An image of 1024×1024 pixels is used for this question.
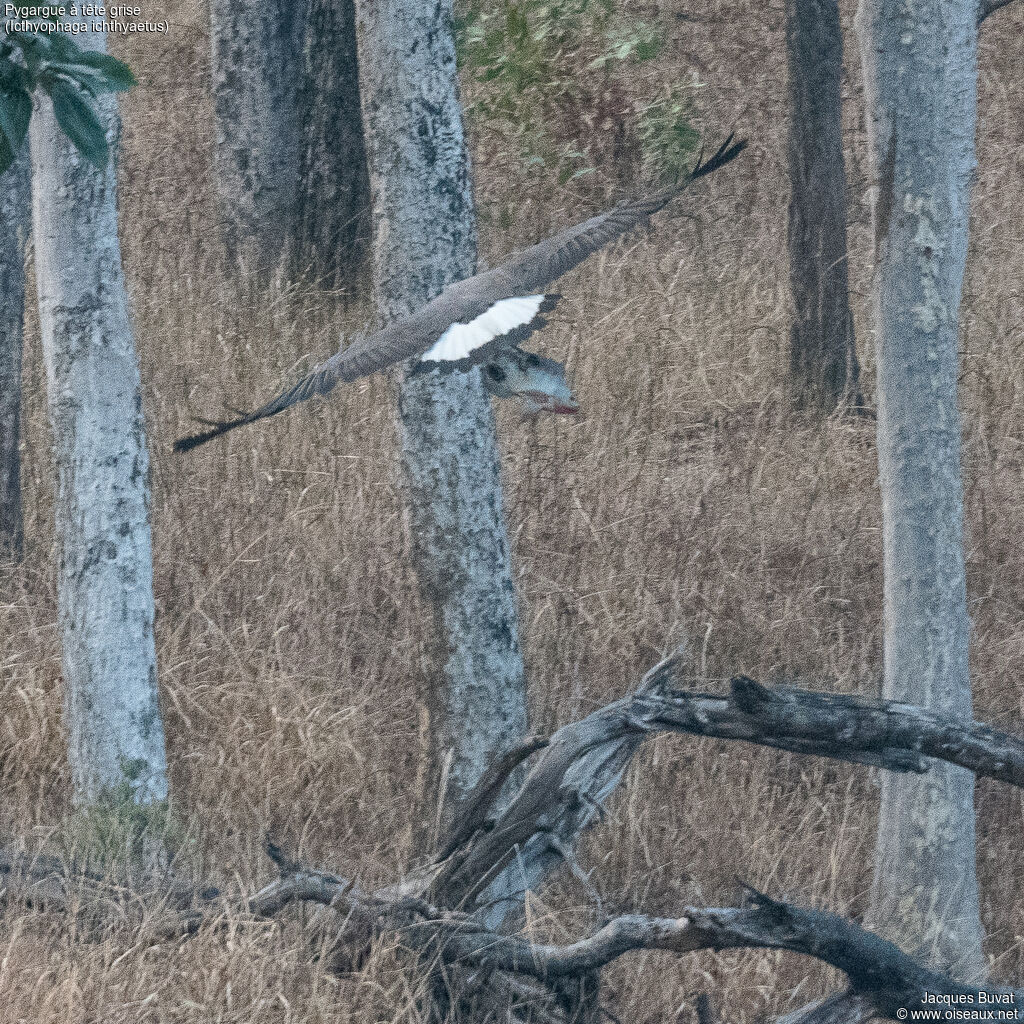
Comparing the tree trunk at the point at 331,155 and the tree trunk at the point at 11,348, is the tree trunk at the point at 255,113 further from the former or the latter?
the tree trunk at the point at 11,348

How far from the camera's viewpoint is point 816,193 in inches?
261

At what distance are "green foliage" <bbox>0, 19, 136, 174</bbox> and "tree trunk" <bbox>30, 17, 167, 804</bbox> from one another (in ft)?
4.66

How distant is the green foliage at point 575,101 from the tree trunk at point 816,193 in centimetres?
122

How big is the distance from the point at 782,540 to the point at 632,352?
1.33 metres

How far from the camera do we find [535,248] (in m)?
3.72

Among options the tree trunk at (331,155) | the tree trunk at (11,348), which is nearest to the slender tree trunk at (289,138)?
the tree trunk at (331,155)

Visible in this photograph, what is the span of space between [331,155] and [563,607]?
3.34 m

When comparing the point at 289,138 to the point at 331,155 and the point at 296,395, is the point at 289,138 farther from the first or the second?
the point at 296,395

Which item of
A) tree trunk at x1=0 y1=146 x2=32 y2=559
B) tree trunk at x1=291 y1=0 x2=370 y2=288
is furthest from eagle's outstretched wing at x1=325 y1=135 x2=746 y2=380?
tree trunk at x1=291 y1=0 x2=370 y2=288

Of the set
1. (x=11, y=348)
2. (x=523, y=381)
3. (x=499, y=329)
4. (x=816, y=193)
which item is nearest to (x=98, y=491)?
(x=523, y=381)

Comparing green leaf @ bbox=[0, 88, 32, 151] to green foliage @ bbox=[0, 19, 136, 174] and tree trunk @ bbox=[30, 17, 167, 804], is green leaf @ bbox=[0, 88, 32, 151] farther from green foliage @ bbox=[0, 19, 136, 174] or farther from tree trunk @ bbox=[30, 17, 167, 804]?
tree trunk @ bbox=[30, 17, 167, 804]

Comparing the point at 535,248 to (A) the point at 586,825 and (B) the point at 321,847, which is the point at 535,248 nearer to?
(A) the point at 586,825

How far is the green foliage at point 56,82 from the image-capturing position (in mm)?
2451

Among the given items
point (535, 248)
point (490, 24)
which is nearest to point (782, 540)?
point (535, 248)
